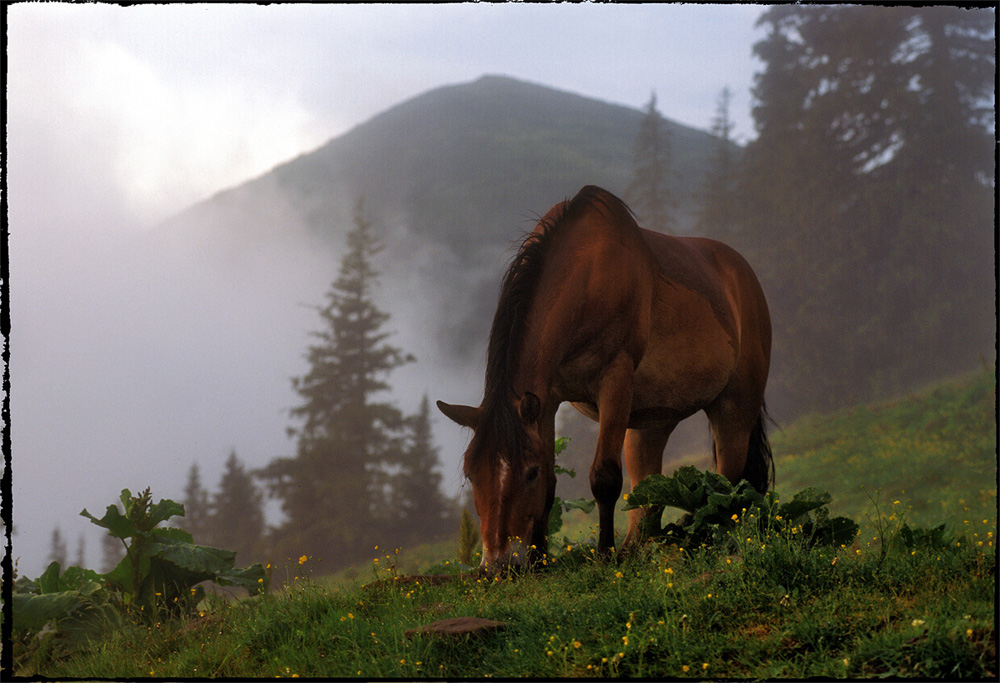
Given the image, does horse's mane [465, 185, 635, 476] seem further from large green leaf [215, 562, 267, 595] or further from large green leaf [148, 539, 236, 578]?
large green leaf [148, 539, 236, 578]

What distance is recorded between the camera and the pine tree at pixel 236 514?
31297mm

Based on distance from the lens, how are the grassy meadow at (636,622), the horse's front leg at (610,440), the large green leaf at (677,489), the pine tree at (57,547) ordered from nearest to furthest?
the grassy meadow at (636,622), the large green leaf at (677,489), the horse's front leg at (610,440), the pine tree at (57,547)

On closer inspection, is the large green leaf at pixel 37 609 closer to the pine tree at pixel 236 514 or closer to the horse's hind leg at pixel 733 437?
the horse's hind leg at pixel 733 437

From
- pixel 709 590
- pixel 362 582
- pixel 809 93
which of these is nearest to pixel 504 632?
pixel 709 590

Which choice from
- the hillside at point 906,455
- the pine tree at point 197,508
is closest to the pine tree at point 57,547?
the pine tree at point 197,508

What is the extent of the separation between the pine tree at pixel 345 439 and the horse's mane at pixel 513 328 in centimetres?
2350

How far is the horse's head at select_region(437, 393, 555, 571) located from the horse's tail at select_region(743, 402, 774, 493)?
12.1 feet

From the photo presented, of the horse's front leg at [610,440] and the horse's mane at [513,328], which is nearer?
the horse's mane at [513,328]

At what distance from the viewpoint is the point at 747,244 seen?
3638cm

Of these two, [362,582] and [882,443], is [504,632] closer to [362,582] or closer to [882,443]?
[362,582]

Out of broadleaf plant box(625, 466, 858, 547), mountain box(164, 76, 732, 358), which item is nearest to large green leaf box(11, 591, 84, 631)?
broadleaf plant box(625, 466, 858, 547)

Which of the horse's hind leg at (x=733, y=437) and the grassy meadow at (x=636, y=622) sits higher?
the horse's hind leg at (x=733, y=437)

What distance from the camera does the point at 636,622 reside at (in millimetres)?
4570

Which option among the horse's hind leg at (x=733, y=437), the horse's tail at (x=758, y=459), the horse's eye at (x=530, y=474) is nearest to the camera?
the horse's eye at (x=530, y=474)
